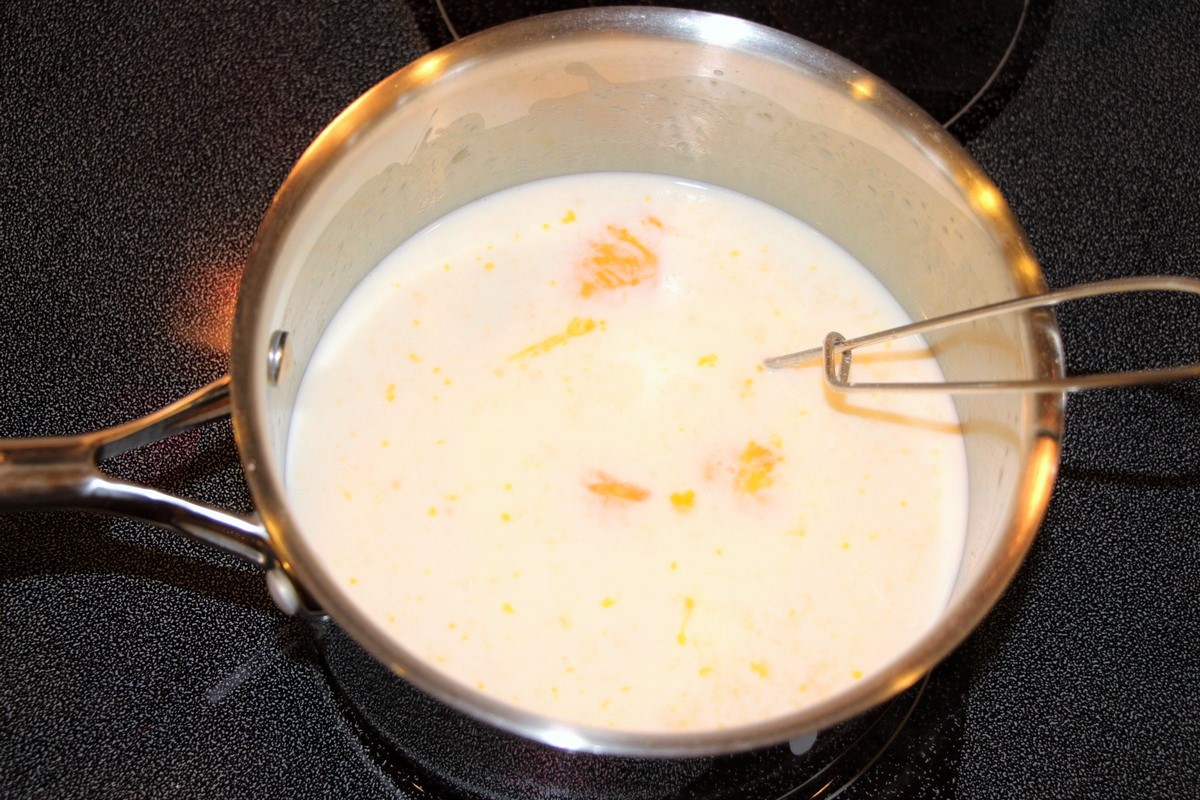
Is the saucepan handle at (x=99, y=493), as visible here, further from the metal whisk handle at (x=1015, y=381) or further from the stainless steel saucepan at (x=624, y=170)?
the metal whisk handle at (x=1015, y=381)

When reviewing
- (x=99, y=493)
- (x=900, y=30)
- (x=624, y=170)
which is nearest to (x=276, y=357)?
(x=99, y=493)

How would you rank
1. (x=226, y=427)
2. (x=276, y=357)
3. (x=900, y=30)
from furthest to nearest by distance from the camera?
1. (x=900, y=30)
2. (x=226, y=427)
3. (x=276, y=357)

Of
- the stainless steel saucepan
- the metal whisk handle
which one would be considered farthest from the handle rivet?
the metal whisk handle

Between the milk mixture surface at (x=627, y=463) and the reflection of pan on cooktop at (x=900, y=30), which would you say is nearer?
the milk mixture surface at (x=627, y=463)

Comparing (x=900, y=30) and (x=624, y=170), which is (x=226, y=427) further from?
(x=900, y=30)

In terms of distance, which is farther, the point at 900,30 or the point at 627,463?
the point at 900,30

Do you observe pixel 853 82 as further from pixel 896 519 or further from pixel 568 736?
pixel 568 736

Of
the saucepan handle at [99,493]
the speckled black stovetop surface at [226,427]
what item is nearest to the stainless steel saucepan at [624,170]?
the saucepan handle at [99,493]
